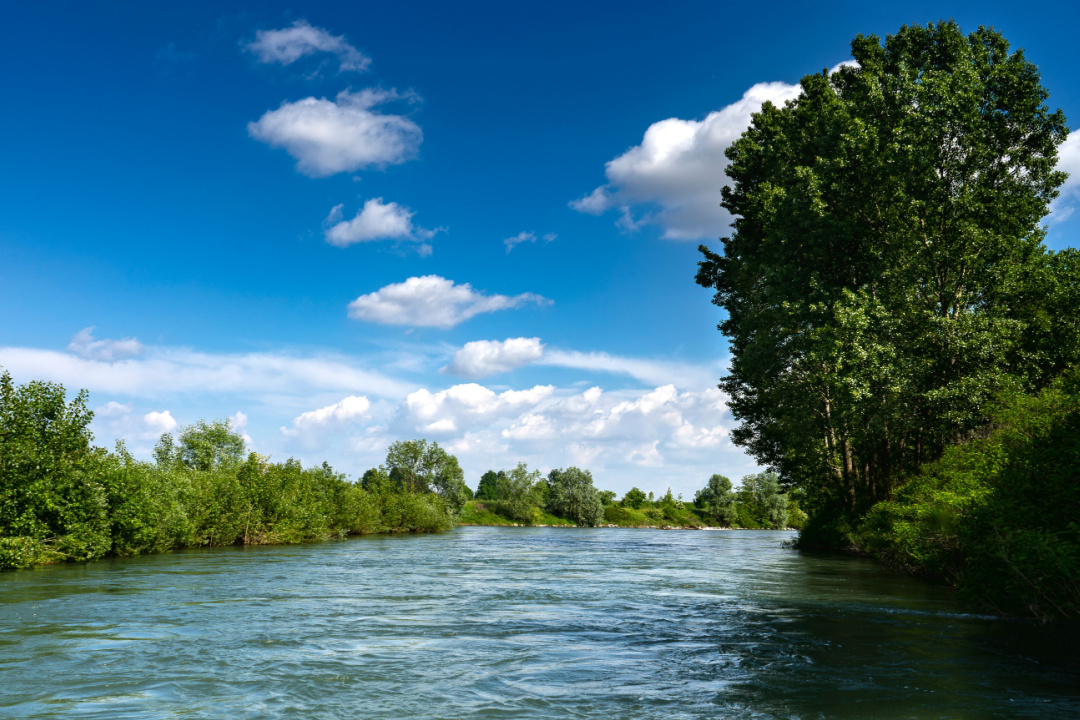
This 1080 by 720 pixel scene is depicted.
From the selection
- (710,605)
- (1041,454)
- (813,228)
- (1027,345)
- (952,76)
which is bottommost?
(710,605)

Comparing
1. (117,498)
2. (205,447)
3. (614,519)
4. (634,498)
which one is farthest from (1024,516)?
(634,498)

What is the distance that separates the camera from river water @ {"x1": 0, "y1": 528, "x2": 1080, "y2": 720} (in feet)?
28.7

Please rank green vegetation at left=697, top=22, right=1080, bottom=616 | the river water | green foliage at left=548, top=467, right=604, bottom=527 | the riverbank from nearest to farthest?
the river water → green vegetation at left=697, top=22, right=1080, bottom=616 → the riverbank → green foliage at left=548, top=467, right=604, bottom=527

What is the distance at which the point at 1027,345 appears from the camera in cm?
2528

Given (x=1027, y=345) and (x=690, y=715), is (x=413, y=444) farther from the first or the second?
(x=690, y=715)

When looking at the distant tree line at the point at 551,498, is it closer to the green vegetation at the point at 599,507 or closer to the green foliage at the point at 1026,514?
the green vegetation at the point at 599,507

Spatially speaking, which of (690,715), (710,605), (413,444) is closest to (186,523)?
(710,605)

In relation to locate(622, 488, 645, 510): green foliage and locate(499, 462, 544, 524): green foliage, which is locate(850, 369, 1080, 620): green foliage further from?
locate(622, 488, 645, 510): green foliage

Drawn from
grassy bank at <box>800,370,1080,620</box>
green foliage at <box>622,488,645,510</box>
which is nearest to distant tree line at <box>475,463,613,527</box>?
green foliage at <box>622,488,645,510</box>

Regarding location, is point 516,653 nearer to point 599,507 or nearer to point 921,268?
point 921,268

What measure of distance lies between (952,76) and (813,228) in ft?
23.3

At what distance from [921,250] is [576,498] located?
388ft

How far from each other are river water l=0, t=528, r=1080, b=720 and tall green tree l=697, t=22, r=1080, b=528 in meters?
7.41

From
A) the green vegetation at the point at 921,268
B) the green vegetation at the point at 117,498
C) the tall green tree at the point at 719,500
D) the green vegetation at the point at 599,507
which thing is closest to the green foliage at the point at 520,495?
the green vegetation at the point at 599,507
